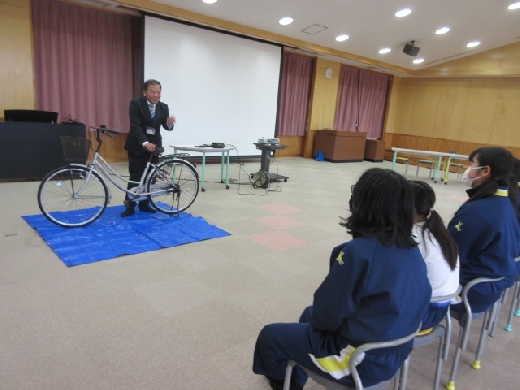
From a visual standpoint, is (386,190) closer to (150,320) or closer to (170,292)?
(150,320)

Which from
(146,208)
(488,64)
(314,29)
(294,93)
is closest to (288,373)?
(146,208)

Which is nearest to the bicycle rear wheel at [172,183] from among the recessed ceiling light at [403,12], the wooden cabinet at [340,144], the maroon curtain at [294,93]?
the maroon curtain at [294,93]

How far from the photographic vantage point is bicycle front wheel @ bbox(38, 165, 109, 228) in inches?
127

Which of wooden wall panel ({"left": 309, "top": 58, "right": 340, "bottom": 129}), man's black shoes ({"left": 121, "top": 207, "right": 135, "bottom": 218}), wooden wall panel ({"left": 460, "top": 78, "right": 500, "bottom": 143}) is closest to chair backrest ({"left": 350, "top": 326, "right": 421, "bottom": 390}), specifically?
man's black shoes ({"left": 121, "top": 207, "right": 135, "bottom": 218})

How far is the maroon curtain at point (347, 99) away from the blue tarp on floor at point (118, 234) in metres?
7.67

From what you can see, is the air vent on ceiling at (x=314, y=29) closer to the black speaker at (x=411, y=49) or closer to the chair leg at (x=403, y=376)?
the black speaker at (x=411, y=49)

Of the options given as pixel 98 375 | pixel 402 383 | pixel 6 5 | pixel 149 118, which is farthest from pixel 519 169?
pixel 6 5

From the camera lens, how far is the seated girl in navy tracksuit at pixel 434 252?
1.38 m

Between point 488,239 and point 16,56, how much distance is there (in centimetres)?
631

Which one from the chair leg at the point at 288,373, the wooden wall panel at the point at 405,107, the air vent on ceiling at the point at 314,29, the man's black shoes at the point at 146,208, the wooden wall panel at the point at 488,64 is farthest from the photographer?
the wooden wall panel at the point at 405,107

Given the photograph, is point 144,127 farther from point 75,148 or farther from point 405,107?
point 405,107

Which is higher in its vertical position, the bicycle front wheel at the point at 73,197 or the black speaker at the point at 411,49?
the black speaker at the point at 411,49

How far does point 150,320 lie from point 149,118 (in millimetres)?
2278

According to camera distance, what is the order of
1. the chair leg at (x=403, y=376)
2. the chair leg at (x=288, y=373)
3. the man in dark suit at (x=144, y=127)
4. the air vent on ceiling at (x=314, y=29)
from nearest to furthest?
the chair leg at (x=288, y=373) < the chair leg at (x=403, y=376) < the man in dark suit at (x=144, y=127) < the air vent on ceiling at (x=314, y=29)
